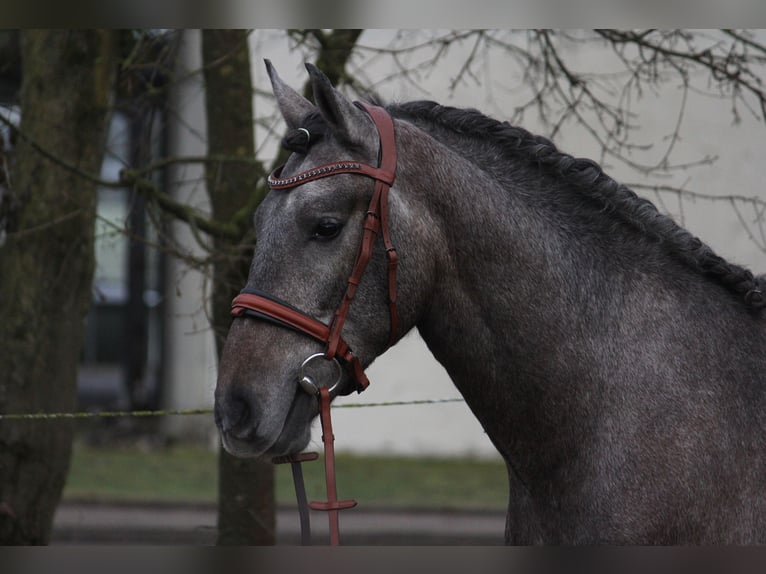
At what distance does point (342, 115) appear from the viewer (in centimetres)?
290

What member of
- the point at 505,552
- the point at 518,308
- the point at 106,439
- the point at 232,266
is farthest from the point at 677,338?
the point at 106,439

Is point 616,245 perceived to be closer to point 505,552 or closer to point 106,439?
point 505,552

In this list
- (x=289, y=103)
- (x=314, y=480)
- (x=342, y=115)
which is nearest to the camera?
(x=342, y=115)

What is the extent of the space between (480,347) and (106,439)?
12659mm

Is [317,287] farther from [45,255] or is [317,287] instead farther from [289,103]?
[45,255]

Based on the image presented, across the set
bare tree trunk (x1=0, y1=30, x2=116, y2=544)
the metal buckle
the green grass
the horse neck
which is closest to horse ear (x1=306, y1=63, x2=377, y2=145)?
→ the horse neck

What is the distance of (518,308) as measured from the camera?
2982mm

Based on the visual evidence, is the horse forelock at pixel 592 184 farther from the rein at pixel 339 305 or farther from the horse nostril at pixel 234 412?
the horse nostril at pixel 234 412

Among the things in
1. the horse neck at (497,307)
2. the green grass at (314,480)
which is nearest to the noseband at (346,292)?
the horse neck at (497,307)

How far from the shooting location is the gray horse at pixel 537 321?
284cm

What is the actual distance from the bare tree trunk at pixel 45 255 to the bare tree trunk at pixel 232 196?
1.91 ft

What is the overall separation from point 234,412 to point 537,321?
870 mm

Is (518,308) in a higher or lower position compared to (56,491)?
higher

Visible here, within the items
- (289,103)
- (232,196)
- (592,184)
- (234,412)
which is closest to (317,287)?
(234,412)
